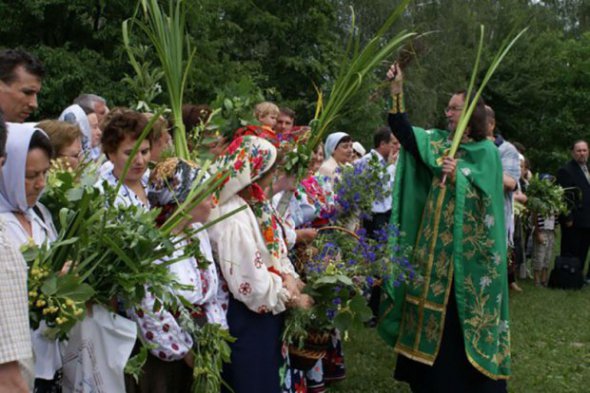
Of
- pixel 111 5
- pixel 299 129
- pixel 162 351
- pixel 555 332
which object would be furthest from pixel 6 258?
pixel 111 5

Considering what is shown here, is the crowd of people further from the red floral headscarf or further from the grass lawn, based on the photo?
the grass lawn

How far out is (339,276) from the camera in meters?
4.43

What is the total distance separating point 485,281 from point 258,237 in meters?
2.06

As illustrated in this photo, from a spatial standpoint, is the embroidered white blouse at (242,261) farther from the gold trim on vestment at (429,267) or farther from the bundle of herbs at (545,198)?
the bundle of herbs at (545,198)

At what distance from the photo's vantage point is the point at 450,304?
586 cm

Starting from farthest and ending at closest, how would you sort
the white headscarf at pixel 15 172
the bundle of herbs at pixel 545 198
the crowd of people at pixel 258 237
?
the bundle of herbs at pixel 545 198 < the crowd of people at pixel 258 237 < the white headscarf at pixel 15 172

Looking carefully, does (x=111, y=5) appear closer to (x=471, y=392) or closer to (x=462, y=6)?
(x=471, y=392)

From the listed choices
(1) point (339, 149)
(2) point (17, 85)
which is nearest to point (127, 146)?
(2) point (17, 85)

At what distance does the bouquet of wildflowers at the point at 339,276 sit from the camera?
4.43 metres

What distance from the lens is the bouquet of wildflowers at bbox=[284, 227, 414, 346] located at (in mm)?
4430

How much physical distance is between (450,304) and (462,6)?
102 feet

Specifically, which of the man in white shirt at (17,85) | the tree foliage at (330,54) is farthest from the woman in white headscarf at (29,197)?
the tree foliage at (330,54)

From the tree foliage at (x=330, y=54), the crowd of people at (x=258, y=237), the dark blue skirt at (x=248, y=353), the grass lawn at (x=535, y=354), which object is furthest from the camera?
the tree foliage at (x=330, y=54)

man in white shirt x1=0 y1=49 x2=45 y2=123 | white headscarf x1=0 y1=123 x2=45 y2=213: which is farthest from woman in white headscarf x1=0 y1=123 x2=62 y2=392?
man in white shirt x1=0 y1=49 x2=45 y2=123
